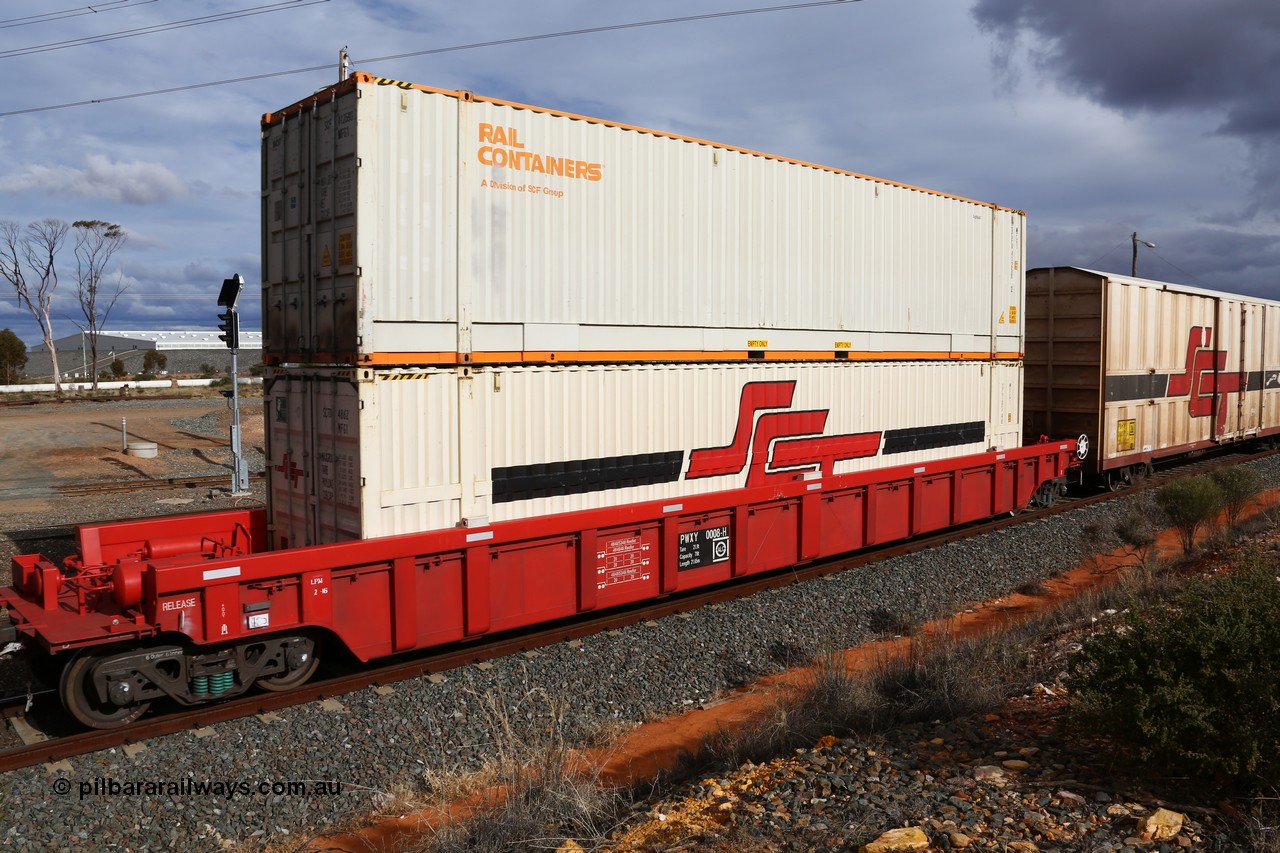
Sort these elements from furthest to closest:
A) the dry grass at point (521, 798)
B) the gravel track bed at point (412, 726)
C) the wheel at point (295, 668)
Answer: the wheel at point (295, 668) → the gravel track bed at point (412, 726) → the dry grass at point (521, 798)

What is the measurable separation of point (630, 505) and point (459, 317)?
255 centimetres

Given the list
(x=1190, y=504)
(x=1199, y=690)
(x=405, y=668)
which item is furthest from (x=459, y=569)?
(x=1190, y=504)

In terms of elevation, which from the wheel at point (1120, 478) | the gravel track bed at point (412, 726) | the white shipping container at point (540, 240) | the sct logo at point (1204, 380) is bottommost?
the gravel track bed at point (412, 726)

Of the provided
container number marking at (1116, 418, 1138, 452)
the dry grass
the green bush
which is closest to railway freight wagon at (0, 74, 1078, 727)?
the dry grass

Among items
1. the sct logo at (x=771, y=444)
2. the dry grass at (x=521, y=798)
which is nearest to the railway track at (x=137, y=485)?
the sct logo at (x=771, y=444)

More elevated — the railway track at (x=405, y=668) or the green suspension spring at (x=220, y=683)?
the green suspension spring at (x=220, y=683)

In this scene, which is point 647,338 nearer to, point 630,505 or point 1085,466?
point 630,505

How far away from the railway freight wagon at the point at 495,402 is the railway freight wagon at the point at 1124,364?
618cm

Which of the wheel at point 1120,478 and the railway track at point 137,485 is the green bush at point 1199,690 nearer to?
the wheel at point 1120,478

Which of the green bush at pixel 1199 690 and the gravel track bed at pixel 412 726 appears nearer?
the green bush at pixel 1199 690

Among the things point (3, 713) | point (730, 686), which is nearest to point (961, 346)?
point (730, 686)

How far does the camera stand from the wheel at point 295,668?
7.07 m

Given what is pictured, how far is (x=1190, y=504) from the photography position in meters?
12.2

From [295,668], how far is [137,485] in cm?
1336
